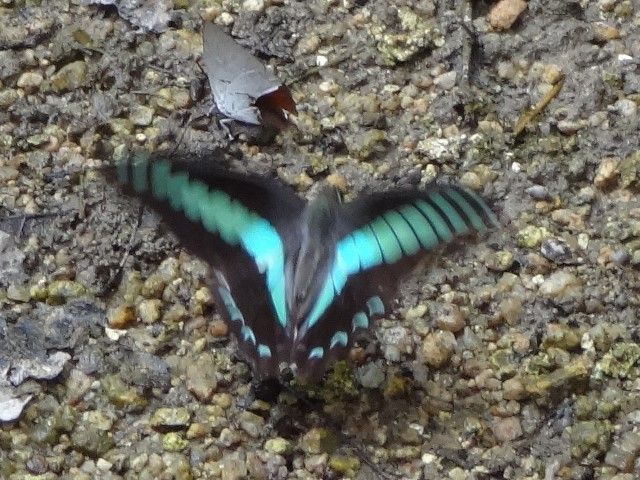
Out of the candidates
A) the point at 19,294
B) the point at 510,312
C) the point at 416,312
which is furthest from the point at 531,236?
the point at 19,294

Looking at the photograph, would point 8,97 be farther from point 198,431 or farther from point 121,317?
point 198,431

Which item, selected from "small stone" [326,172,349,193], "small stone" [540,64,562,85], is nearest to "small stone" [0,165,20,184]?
"small stone" [326,172,349,193]

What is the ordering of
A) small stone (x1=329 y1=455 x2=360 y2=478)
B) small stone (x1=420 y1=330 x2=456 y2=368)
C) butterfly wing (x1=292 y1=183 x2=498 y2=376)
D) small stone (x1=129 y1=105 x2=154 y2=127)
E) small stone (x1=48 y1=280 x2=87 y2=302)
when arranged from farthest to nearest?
small stone (x1=129 y1=105 x2=154 y2=127) < small stone (x1=48 y1=280 x2=87 y2=302) < small stone (x1=420 y1=330 x2=456 y2=368) < small stone (x1=329 y1=455 x2=360 y2=478) < butterfly wing (x1=292 y1=183 x2=498 y2=376)

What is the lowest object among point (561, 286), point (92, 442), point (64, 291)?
point (92, 442)

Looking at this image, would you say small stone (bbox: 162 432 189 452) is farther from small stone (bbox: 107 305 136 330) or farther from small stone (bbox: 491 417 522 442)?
small stone (bbox: 491 417 522 442)

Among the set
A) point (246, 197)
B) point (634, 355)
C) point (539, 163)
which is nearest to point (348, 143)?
point (539, 163)

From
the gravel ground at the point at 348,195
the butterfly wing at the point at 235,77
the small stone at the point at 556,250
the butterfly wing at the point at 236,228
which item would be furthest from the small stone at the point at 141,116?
the small stone at the point at 556,250

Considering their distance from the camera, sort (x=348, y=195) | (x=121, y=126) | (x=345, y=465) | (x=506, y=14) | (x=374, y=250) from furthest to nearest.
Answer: (x=506, y=14) < (x=121, y=126) < (x=348, y=195) < (x=345, y=465) < (x=374, y=250)
